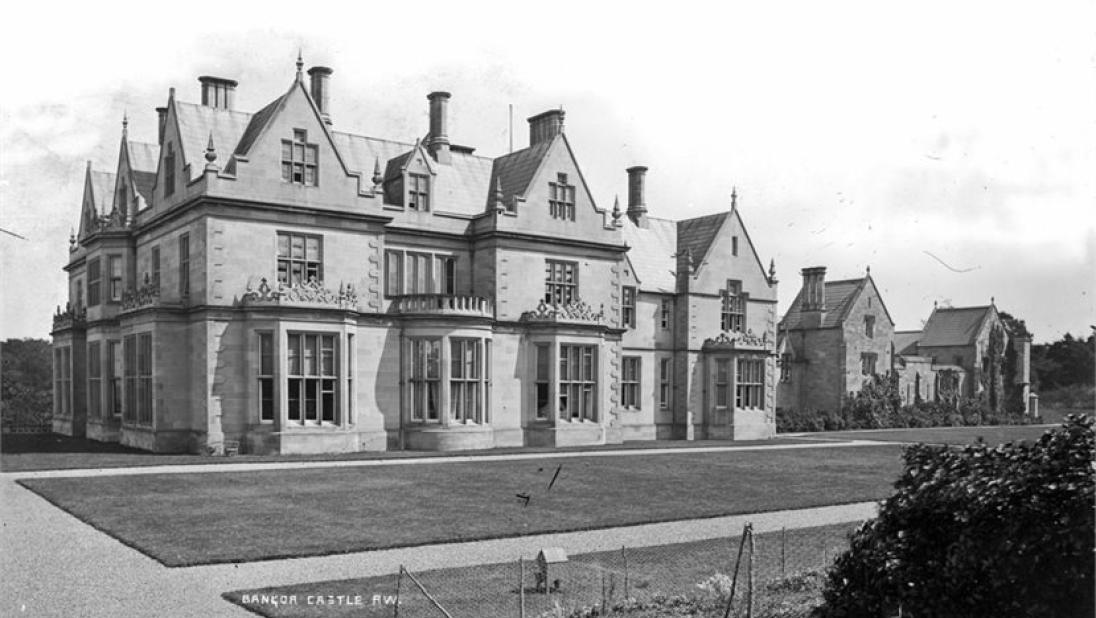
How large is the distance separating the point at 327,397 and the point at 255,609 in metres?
19.5

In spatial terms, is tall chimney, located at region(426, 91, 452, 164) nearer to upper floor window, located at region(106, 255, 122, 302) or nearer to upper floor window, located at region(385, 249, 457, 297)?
upper floor window, located at region(385, 249, 457, 297)

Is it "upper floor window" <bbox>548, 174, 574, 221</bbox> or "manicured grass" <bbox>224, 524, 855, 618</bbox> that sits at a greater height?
"upper floor window" <bbox>548, 174, 574, 221</bbox>

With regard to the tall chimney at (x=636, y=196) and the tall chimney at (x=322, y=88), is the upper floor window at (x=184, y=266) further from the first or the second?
the tall chimney at (x=636, y=196)

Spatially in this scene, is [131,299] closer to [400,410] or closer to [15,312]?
[15,312]

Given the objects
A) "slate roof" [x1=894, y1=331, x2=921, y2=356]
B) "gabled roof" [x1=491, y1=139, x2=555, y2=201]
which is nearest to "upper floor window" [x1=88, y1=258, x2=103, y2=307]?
"gabled roof" [x1=491, y1=139, x2=555, y2=201]

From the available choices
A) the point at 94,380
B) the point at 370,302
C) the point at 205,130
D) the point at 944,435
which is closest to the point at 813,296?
the point at 944,435

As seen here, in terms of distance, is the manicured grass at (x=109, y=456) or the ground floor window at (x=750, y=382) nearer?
the manicured grass at (x=109, y=456)

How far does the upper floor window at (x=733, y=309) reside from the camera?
4491 centimetres

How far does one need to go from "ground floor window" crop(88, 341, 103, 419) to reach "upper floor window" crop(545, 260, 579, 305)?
17945 mm

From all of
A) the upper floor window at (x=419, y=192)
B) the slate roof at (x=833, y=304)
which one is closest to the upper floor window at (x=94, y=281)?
the upper floor window at (x=419, y=192)

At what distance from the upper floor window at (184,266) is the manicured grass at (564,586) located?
20514 millimetres

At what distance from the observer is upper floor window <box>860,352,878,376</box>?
6016cm

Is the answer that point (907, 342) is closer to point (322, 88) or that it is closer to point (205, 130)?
point (322, 88)

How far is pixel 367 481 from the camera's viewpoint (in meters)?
21.3
